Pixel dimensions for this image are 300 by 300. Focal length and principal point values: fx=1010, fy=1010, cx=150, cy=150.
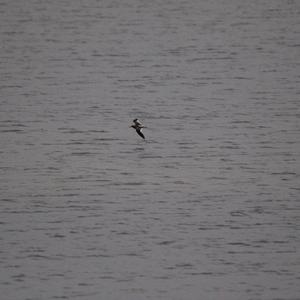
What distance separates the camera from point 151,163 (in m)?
37.3

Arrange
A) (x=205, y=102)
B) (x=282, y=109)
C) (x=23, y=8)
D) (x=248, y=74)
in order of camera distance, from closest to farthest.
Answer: (x=282, y=109)
(x=205, y=102)
(x=248, y=74)
(x=23, y=8)

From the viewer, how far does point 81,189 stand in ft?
111

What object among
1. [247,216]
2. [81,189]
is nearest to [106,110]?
[81,189]

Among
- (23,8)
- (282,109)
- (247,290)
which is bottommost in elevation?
(247,290)

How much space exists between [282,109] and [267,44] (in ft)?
61.0

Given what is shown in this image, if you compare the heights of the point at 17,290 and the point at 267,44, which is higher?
the point at 267,44

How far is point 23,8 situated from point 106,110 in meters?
31.4

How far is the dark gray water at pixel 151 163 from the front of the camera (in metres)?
27.0

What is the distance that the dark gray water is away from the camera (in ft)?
88.5

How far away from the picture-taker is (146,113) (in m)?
46.5

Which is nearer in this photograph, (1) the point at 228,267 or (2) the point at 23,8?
(1) the point at 228,267

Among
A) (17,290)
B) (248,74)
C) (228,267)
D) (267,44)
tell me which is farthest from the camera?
(267,44)

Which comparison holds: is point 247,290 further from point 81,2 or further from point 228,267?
point 81,2

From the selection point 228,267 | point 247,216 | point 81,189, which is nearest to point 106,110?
point 81,189
